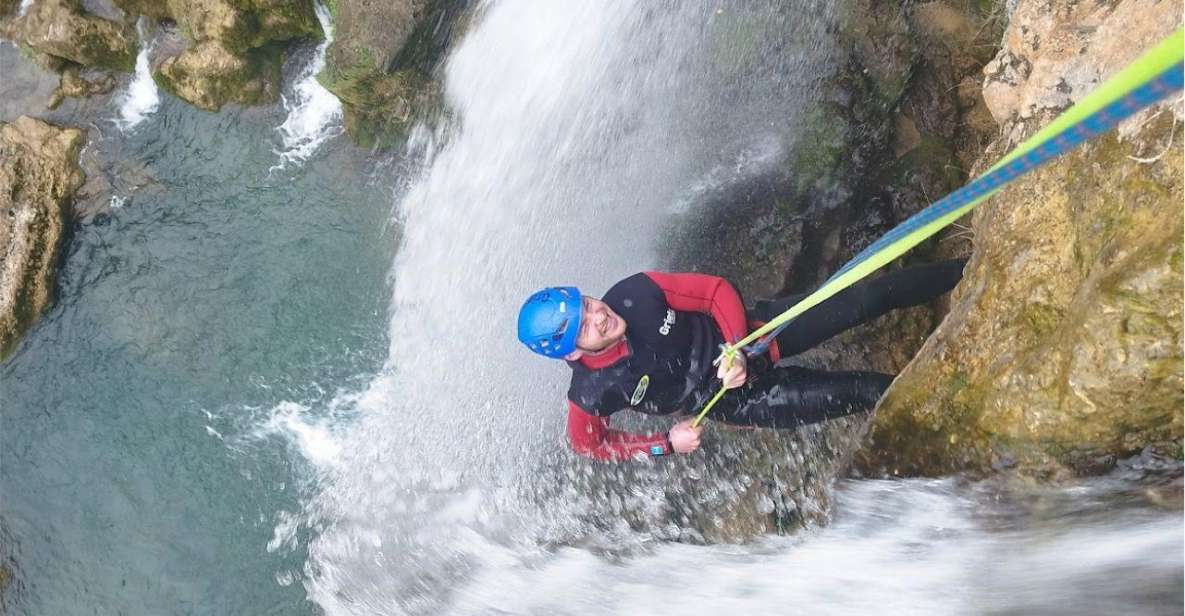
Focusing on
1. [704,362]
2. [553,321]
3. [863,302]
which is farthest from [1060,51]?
[553,321]

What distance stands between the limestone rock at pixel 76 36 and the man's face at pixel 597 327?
20.8 ft

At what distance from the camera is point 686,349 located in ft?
13.9

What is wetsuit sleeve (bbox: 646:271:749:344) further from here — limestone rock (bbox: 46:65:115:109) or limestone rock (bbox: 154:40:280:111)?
limestone rock (bbox: 46:65:115:109)

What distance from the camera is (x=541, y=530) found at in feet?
18.7

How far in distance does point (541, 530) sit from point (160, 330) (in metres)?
4.23

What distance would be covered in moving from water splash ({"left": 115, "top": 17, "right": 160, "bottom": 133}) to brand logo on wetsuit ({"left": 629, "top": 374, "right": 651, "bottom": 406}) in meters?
6.09

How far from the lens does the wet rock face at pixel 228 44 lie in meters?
6.60

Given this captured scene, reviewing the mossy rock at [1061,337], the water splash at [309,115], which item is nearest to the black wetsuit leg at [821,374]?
the mossy rock at [1061,337]

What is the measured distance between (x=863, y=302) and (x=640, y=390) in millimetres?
1489

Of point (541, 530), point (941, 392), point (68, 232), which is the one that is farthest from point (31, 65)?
point (941, 392)

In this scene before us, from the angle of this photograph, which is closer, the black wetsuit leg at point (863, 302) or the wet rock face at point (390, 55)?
the black wetsuit leg at point (863, 302)

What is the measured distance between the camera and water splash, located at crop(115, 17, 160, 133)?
736 centimetres

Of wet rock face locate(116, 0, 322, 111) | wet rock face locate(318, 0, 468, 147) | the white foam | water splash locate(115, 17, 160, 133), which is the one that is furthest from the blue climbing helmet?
water splash locate(115, 17, 160, 133)

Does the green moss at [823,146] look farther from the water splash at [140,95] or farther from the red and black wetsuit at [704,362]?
the water splash at [140,95]
